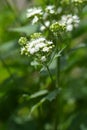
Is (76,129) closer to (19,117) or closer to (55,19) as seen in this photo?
(19,117)

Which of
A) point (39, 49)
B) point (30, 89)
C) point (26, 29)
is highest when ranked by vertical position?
point (39, 49)

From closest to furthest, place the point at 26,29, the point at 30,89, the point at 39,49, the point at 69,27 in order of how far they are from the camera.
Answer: the point at 39,49
the point at 69,27
the point at 26,29
the point at 30,89

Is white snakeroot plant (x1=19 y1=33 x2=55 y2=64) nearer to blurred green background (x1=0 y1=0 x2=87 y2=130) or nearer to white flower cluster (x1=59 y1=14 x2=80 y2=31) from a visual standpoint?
white flower cluster (x1=59 y1=14 x2=80 y2=31)

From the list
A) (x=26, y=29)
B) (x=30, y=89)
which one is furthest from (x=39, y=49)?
(x=30, y=89)

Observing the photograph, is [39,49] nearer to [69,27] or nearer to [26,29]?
[69,27]

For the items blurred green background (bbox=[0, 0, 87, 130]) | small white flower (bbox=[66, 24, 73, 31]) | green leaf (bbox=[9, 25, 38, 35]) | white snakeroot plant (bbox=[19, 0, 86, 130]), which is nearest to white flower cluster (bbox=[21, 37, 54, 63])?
white snakeroot plant (bbox=[19, 0, 86, 130])

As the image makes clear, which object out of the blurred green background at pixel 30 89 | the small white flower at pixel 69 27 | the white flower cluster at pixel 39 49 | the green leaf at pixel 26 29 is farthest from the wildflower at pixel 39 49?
the green leaf at pixel 26 29
